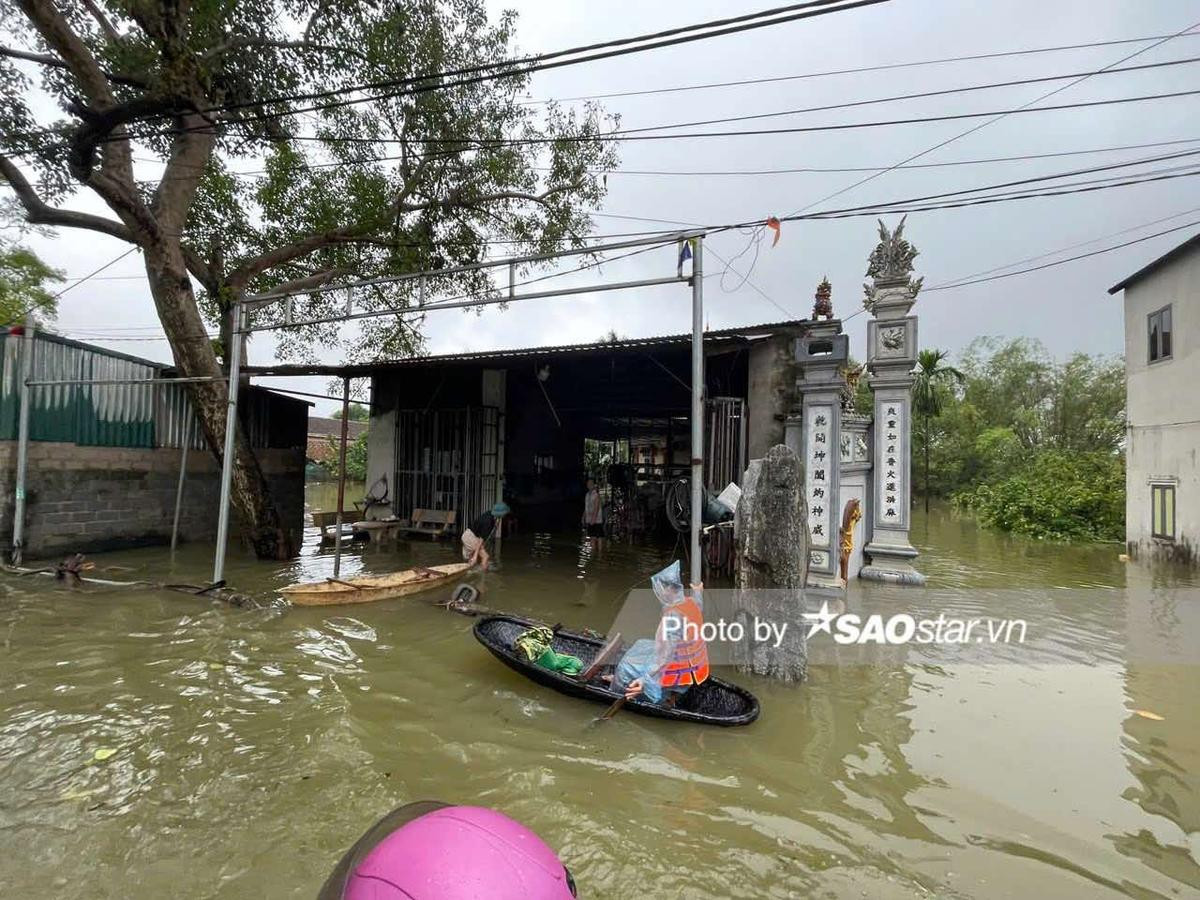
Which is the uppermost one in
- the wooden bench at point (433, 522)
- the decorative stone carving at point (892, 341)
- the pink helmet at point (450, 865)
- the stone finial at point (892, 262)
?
the stone finial at point (892, 262)

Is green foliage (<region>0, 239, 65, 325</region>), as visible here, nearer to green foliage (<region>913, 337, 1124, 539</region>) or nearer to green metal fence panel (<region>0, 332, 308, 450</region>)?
green metal fence panel (<region>0, 332, 308, 450</region>)

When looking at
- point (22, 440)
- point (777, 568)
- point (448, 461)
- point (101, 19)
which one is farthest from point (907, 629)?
point (101, 19)

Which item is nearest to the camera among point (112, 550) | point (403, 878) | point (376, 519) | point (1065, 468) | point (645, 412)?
point (403, 878)

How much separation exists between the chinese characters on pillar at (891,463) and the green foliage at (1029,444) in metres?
10.1

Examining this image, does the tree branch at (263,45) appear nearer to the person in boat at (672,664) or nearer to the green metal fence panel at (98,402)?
the green metal fence panel at (98,402)

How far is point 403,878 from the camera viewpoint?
1274mm

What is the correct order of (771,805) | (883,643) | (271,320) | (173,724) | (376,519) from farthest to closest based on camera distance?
(376,519) → (271,320) → (883,643) → (173,724) → (771,805)

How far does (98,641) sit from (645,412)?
11.1 metres

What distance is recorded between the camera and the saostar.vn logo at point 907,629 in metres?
6.63

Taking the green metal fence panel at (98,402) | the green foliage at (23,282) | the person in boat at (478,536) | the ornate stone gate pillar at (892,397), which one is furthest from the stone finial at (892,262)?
the green foliage at (23,282)

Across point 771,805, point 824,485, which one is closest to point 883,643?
point 824,485

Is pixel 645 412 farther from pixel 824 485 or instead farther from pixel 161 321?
pixel 161 321

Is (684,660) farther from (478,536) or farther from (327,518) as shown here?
(327,518)

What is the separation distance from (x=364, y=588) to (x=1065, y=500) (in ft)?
58.0
